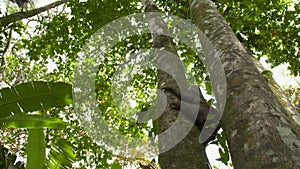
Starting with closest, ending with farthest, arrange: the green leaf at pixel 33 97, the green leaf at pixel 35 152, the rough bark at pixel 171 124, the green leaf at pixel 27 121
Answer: the green leaf at pixel 35 152 → the green leaf at pixel 27 121 → the green leaf at pixel 33 97 → the rough bark at pixel 171 124

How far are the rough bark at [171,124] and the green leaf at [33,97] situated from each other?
1024mm

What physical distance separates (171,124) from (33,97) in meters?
1.30

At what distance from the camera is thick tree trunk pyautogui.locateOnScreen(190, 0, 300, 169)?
1466 millimetres

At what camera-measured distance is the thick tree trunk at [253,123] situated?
1466 mm

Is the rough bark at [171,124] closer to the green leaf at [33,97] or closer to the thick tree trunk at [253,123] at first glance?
the thick tree trunk at [253,123]

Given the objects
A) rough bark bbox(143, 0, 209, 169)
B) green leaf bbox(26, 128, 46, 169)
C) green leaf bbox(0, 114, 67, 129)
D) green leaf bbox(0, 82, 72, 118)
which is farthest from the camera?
rough bark bbox(143, 0, 209, 169)

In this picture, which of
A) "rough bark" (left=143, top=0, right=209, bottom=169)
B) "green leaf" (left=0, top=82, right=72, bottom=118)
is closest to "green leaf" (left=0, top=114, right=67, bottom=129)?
"green leaf" (left=0, top=82, right=72, bottom=118)

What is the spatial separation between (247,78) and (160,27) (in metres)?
2.38

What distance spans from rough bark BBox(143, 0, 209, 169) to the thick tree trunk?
1.39 feet

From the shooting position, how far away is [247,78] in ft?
6.93

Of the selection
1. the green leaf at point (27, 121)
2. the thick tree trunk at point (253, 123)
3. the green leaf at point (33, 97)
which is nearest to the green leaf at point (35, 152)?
the green leaf at point (27, 121)

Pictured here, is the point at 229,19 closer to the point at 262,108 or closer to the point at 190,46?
the point at 190,46

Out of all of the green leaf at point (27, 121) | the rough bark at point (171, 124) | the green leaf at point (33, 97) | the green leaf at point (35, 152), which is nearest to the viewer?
the green leaf at point (35, 152)

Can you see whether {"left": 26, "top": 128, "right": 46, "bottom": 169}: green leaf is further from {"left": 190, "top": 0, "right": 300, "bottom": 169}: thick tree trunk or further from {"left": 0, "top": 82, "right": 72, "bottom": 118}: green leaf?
{"left": 190, "top": 0, "right": 300, "bottom": 169}: thick tree trunk
